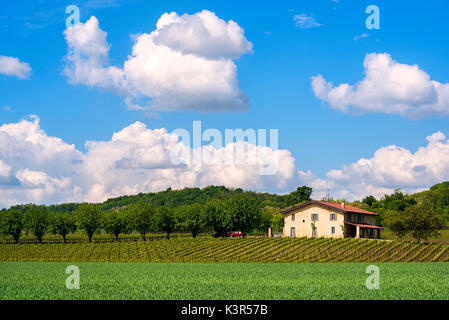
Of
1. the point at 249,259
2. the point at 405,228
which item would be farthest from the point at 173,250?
the point at 405,228

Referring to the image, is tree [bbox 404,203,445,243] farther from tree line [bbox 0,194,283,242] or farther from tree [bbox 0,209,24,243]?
tree [bbox 0,209,24,243]

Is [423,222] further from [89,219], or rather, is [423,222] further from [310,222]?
[89,219]

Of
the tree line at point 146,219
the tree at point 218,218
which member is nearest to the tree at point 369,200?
the tree line at point 146,219

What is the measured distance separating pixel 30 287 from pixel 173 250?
57.3 meters

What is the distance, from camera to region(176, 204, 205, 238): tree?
130375mm

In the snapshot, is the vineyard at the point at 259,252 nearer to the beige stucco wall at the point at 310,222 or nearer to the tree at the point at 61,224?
the beige stucco wall at the point at 310,222

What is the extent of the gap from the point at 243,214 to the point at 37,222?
2232 inches

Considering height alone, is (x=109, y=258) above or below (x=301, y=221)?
below

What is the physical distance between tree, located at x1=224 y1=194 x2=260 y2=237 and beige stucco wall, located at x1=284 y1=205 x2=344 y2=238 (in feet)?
67.9

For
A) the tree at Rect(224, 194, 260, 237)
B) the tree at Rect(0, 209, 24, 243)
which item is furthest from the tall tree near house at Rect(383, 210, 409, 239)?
the tree at Rect(0, 209, 24, 243)

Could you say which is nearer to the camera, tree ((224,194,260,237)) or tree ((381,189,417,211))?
tree ((224,194,260,237))

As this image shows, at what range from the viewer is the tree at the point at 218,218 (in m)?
120
